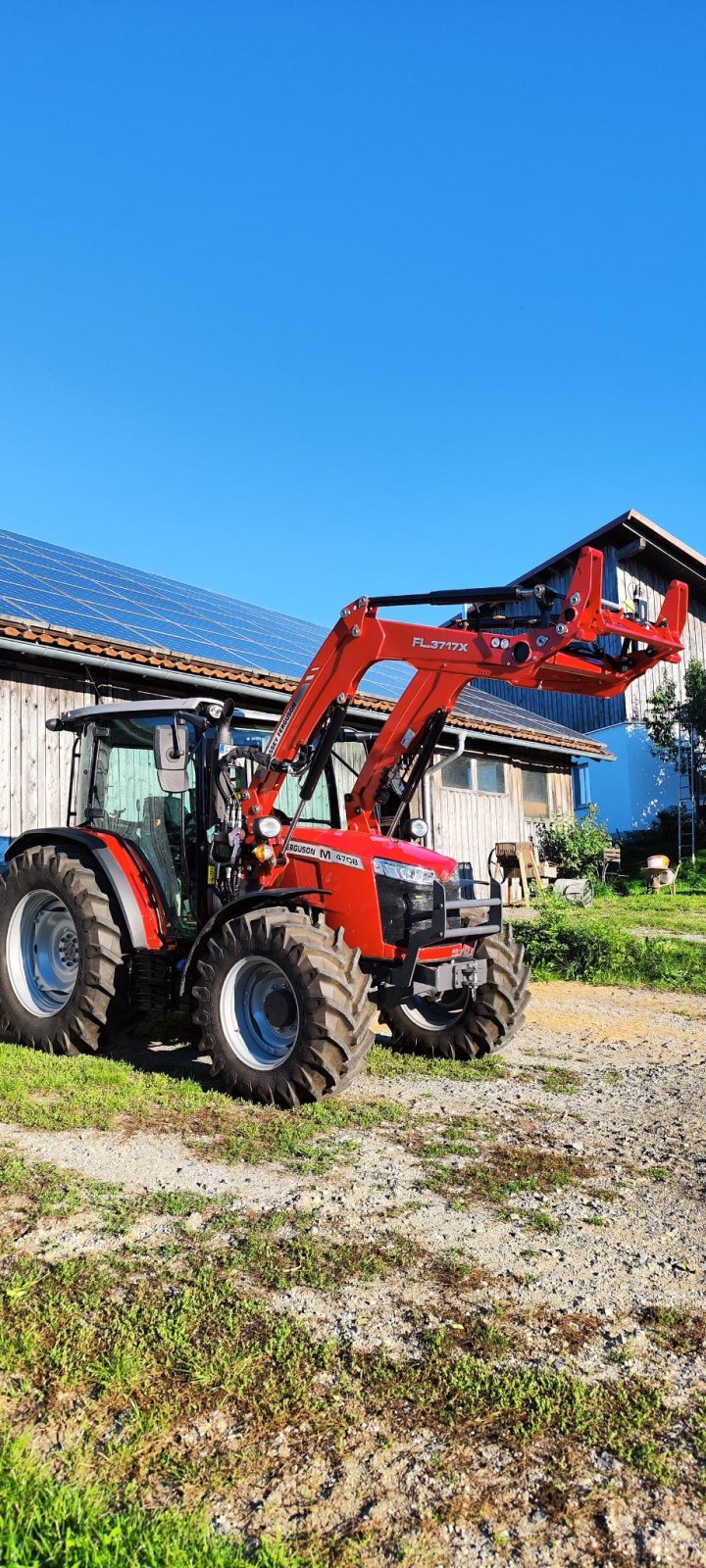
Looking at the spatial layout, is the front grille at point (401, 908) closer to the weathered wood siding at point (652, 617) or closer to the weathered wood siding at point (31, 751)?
the weathered wood siding at point (31, 751)

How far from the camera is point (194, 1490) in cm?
228

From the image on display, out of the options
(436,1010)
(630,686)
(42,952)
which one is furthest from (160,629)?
(630,686)

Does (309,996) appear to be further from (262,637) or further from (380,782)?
(262,637)

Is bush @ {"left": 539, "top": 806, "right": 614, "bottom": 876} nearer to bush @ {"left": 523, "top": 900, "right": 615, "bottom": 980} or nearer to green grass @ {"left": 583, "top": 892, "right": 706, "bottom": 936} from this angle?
green grass @ {"left": 583, "top": 892, "right": 706, "bottom": 936}

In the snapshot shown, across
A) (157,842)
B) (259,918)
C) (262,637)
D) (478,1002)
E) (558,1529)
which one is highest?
(262,637)

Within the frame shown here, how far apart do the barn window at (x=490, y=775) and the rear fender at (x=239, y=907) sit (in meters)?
12.4

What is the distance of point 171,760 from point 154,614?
760cm

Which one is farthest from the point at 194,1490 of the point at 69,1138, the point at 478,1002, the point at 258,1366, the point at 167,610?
the point at 167,610

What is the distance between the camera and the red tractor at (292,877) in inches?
214

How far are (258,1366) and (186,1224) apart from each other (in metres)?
1.08

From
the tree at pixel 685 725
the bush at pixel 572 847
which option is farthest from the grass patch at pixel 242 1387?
the tree at pixel 685 725

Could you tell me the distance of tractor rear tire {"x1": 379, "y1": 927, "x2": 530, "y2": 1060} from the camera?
6.37 m

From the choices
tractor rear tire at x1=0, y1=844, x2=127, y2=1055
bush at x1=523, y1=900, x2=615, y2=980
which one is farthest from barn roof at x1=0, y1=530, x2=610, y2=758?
bush at x1=523, y1=900, x2=615, y2=980

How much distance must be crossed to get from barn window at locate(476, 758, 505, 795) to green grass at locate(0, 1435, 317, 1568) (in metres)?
16.1
